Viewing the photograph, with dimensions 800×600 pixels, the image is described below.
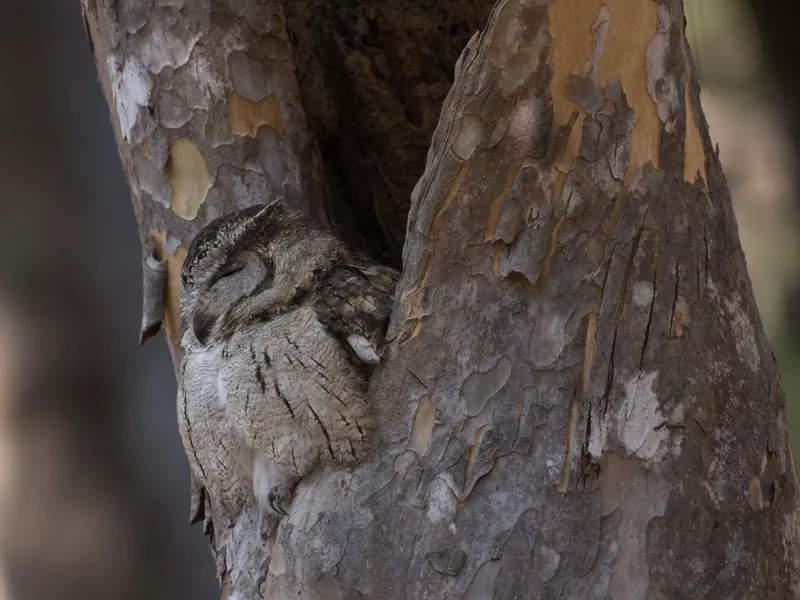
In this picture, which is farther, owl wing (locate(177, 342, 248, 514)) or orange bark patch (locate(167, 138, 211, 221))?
orange bark patch (locate(167, 138, 211, 221))

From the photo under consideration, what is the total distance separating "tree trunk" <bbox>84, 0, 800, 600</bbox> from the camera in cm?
102

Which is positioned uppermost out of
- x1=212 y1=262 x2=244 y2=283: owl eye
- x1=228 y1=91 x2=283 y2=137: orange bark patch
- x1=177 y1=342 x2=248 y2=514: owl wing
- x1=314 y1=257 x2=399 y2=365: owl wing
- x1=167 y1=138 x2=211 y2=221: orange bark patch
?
x1=228 y1=91 x2=283 y2=137: orange bark patch

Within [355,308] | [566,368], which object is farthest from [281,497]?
[566,368]

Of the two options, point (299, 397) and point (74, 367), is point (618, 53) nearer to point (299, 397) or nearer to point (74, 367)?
point (299, 397)

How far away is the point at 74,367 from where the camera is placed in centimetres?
256

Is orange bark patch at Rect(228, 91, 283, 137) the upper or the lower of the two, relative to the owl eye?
upper

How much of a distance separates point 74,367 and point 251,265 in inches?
59.5

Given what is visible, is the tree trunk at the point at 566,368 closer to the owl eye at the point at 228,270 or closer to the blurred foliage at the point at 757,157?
the owl eye at the point at 228,270

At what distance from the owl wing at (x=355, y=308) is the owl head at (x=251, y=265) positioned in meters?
0.03

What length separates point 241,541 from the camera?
49.9 inches

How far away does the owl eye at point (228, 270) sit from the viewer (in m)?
1.29

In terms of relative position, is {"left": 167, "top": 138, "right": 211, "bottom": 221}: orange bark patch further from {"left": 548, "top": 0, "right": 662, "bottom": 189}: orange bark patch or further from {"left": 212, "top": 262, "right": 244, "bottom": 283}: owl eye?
{"left": 548, "top": 0, "right": 662, "bottom": 189}: orange bark patch

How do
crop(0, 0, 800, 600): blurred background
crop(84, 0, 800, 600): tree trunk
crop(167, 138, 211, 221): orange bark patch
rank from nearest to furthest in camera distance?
crop(84, 0, 800, 600): tree trunk
crop(167, 138, 211, 221): orange bark patch
crop(0, 0, 800, 600): blurred background

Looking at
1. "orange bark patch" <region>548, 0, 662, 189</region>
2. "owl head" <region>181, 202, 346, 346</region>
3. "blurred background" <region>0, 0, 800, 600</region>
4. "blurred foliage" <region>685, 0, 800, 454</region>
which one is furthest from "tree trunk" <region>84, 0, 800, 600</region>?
"blurred background" <region>0, 0, 800, 600</region>
